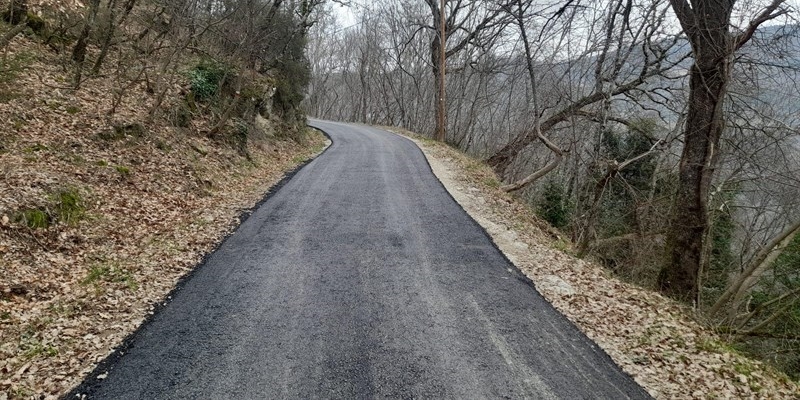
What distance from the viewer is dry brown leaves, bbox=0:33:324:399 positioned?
4.46 metres

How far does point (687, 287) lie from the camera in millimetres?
7438

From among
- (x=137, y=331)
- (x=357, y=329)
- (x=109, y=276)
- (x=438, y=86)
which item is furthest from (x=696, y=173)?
(x=438, y=86)

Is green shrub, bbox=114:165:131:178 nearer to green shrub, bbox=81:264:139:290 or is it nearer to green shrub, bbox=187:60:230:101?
green shrub, bbox=81:264:139:290

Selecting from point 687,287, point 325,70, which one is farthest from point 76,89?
point 325,70

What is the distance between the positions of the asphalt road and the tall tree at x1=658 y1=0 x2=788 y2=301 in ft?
10.0

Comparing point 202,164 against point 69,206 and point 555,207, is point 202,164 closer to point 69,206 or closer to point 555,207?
point 69,206

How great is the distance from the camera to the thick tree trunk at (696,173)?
6.93 metres

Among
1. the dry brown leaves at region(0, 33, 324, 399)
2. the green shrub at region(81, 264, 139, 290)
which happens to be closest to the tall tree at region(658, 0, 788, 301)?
the dry brown leaves at region(0, 33, 324, 399)

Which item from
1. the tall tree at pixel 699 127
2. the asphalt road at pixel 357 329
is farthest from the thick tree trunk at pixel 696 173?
the asphalt road at pixel 357 329

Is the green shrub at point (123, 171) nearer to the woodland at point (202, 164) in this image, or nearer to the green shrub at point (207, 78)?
the woodland at point (202, 164)

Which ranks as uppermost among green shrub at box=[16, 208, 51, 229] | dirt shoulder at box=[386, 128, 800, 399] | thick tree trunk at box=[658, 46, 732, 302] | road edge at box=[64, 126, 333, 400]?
thick tree trunk at box=[658, 46, 732, 302]

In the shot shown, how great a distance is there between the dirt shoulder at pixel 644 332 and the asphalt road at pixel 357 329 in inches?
10.1

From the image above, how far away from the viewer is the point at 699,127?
7.20m

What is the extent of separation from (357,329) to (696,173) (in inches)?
239
